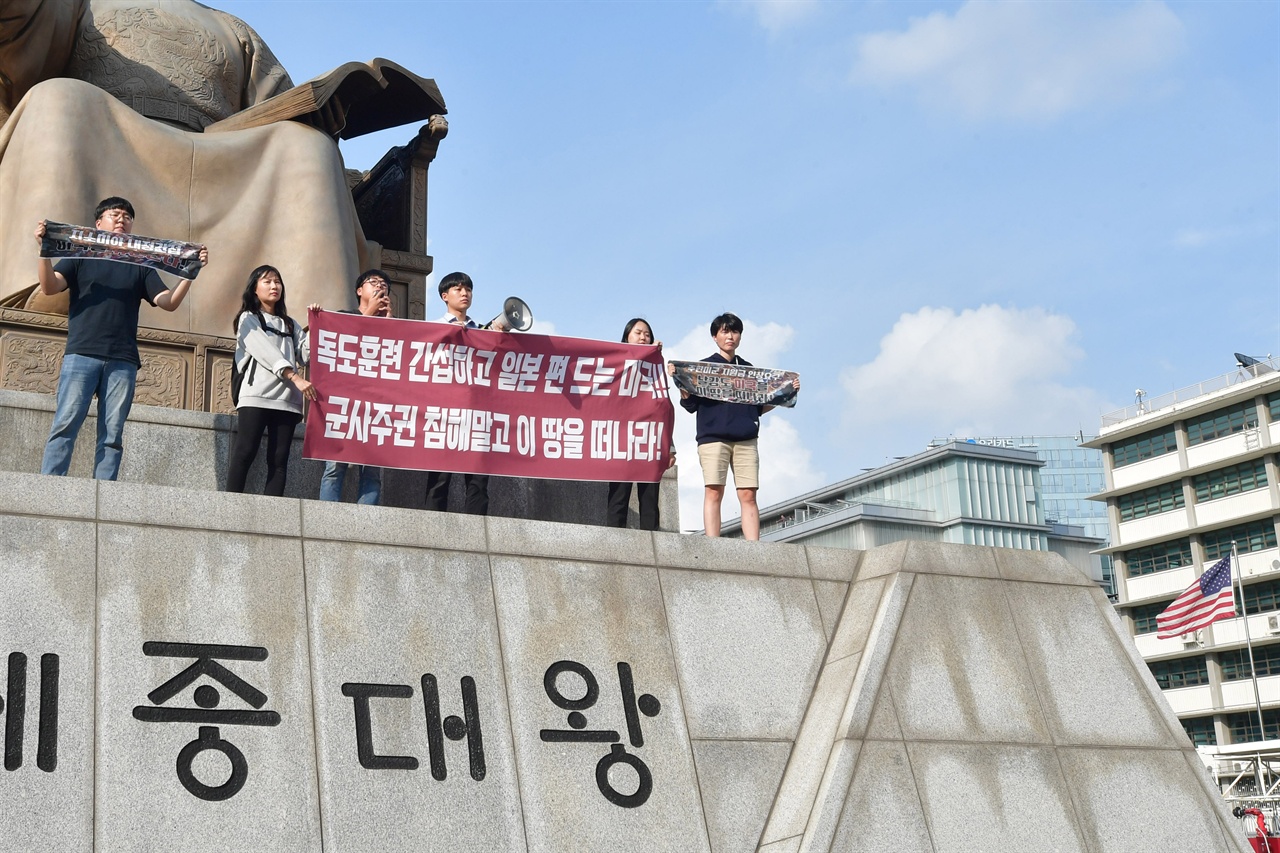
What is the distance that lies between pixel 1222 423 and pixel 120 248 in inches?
2016

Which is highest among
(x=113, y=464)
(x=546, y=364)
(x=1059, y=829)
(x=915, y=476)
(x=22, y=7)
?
(x=915, y=476)

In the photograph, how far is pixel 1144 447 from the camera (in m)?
56.6

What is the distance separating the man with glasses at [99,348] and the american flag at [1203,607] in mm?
24006

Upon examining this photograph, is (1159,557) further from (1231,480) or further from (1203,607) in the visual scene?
(1203,607)

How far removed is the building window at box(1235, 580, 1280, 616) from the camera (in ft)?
160

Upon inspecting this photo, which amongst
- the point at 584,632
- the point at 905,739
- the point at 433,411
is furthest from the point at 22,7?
the point at 905,739

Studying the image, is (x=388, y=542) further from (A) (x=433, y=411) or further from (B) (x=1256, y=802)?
(B) (x=1256, y=802)

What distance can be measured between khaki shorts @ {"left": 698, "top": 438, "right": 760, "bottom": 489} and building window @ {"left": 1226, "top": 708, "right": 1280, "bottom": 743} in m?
44.2

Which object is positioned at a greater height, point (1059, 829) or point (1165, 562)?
point (1165, 562)

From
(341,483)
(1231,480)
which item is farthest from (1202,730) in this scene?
(341,483)

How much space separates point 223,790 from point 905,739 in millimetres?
3369

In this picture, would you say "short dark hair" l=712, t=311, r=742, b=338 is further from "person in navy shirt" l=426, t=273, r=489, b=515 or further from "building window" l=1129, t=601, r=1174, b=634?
"building window" l=1129, t=601, r=1174, b=634

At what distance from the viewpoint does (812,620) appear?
7.88 metres

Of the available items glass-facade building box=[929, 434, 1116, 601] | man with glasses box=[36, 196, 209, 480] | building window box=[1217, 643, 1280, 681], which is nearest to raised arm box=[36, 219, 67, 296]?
man with glasses box=[36, 196, 209, 480]
